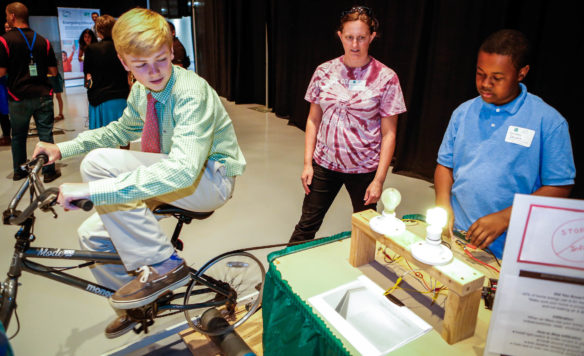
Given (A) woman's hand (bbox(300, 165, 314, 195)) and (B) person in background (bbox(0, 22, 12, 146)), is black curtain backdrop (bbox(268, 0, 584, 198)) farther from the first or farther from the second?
(B) person in background (bbox(0, 22, 12, 146))

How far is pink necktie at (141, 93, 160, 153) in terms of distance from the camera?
4.85 feet

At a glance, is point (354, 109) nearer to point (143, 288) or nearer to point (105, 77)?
point (143, 288)

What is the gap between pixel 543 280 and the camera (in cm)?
87

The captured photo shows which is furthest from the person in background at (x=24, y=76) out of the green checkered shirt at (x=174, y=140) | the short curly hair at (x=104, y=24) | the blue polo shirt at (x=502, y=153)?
the blue polo shirt at (x=502, y=153)

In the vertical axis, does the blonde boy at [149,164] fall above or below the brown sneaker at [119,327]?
above

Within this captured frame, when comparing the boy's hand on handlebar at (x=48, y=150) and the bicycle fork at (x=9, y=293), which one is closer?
the bicycle fork at (x=9, y=293)

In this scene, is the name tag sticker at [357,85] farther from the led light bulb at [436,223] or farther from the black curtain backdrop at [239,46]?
the black curtain backdrop at [239,46]

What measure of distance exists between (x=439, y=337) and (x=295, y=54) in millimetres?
6031

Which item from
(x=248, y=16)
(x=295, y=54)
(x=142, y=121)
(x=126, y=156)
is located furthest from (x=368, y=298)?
(x=248, y=16)

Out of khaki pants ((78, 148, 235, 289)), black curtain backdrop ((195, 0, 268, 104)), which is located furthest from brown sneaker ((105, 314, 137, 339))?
black curtain backdrop ((195, 0, 268, 104))

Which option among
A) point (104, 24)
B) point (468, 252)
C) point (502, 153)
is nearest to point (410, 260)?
point (468, 252)

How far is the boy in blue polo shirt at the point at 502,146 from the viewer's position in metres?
1.37

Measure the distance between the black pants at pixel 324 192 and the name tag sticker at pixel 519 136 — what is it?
692 mm

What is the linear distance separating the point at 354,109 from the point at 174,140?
954mm
